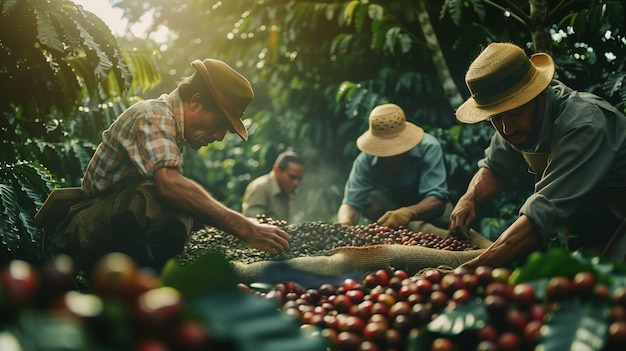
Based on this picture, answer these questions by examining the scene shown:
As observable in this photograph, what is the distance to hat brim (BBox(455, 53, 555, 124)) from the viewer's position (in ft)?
7.32

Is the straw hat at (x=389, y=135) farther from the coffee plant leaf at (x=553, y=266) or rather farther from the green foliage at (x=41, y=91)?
the coffee plant leaf at (x=553, y=266)

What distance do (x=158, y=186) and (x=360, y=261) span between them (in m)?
0.93

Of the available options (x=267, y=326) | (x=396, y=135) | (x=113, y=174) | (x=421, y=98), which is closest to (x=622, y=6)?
(x=396, y=135)

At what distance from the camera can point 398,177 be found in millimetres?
4148

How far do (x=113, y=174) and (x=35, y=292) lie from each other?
202 cm

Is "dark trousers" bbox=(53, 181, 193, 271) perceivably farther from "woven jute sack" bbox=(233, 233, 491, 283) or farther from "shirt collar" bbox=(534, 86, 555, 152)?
"shirt collar" bbox=(534, 86, 555, 152)

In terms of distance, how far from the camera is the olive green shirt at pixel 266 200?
5.93 metres

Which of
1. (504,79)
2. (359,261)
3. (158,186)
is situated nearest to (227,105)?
(158,186)

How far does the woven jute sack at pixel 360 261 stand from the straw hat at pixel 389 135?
146 cm

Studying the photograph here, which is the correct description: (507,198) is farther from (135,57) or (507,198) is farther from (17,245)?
(17,245)

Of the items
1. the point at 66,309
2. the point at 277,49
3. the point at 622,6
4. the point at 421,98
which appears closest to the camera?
the point at 66,309

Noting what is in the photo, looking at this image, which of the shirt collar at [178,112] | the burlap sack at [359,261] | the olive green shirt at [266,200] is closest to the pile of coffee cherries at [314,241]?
the burlap sack at [359,261]

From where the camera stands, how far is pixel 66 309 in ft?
2.35

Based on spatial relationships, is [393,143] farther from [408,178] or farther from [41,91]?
[41,91]
